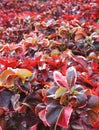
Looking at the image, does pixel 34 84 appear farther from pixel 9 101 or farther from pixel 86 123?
pixel 86 123

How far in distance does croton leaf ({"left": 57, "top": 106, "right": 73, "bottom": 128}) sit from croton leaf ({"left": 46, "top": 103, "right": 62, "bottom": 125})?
0.08 ft

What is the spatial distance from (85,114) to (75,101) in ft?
0.31

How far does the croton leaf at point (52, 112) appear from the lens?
62.4 inches

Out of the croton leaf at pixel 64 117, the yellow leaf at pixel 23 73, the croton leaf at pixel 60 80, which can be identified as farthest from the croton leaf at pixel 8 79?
the croton leaf at pixel 64 117

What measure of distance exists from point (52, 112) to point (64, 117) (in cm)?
7

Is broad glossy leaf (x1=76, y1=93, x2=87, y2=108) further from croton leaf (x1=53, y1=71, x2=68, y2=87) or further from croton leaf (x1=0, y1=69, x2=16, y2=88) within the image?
croton leaf (x1=0, y1=69, x2=16, y2=88)

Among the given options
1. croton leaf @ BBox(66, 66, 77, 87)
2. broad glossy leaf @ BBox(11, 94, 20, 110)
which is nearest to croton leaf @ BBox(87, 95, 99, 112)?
croton leaf @ BBox(66, 66, 77, 87)

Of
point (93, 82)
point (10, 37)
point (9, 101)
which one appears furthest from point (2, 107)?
point (10, 37)

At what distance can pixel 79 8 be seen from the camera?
5.25 metres

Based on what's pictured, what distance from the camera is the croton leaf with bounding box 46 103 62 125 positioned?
158cm

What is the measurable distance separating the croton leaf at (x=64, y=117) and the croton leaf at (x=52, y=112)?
2 cm

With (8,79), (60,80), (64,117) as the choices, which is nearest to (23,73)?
(8,79)

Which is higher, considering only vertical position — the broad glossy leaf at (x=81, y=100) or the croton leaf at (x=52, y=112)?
the broad glossy leaf at (x=81, y=100)

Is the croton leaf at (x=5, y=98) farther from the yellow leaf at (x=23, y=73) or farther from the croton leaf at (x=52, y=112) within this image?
the croton leaf at (x=52, y=112)
